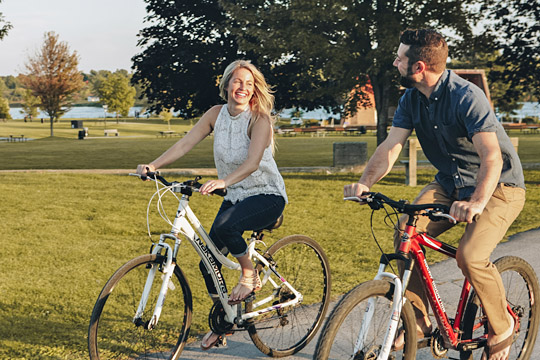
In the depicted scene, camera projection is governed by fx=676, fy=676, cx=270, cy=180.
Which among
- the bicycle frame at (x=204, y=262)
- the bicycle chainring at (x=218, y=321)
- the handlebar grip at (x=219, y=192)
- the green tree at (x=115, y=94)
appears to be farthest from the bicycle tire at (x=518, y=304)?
the green tree at (x=115, y=94)

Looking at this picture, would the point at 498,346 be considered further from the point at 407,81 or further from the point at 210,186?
the point at 210,186

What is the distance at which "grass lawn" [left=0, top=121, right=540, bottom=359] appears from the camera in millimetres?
5184

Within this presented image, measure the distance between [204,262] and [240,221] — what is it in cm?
34

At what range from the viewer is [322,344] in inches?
115

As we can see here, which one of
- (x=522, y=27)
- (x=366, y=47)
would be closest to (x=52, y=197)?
(x=366, y=47)

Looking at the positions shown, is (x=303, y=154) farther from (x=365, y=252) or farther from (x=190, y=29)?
(x=365, y=252)

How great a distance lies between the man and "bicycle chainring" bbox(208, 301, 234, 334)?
114 centimetres

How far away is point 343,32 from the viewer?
71.5 ft

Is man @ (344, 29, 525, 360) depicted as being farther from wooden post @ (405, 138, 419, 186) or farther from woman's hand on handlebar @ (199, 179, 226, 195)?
wooden post @ (405, 138, 419, 186)

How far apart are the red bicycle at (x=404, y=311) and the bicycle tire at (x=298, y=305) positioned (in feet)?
3.56

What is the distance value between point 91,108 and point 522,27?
16240 cm

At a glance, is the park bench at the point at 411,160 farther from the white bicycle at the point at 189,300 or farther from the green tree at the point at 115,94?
the green tree at the point at 115,94

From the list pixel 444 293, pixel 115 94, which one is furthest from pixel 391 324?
pixel 115 94

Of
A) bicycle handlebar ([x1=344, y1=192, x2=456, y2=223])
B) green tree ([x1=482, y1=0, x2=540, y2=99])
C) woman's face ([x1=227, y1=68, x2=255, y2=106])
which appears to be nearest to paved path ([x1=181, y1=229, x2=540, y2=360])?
bicycle handlebar ([x1=344, y1=192, x2=456, y2=223])
